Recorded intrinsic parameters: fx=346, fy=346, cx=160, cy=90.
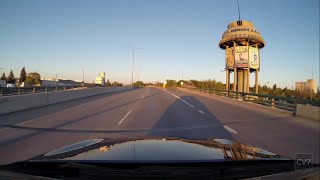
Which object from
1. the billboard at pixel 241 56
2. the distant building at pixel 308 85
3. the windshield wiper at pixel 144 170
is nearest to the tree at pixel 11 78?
the billboard at pixel 241 56

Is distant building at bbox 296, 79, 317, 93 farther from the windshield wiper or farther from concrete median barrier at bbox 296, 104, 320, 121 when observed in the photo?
the windshield wiper

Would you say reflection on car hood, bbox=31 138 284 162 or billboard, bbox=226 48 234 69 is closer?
reflection on car hood, bbox=31 138 284 162

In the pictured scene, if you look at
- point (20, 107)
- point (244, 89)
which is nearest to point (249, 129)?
point (20, 107)

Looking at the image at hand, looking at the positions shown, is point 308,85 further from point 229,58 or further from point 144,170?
point 144,170

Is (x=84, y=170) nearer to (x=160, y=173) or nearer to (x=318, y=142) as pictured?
(x=160, y=173)

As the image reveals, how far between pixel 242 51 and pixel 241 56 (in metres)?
0.90

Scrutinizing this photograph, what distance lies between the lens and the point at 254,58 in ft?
197

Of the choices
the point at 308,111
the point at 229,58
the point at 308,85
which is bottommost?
the point at 308,111

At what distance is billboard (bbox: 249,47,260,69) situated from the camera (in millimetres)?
59647

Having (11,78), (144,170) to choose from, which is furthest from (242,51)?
(11,78)

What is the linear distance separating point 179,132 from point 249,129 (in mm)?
3137

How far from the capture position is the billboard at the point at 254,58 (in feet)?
196

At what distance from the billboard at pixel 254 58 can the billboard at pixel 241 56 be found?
2.72 feet

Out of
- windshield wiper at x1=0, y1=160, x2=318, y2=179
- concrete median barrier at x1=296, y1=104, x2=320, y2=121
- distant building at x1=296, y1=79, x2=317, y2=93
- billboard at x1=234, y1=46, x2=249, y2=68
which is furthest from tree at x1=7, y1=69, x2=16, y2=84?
windshield wiper at x1=0, y1=160, x2=318, y2=179
